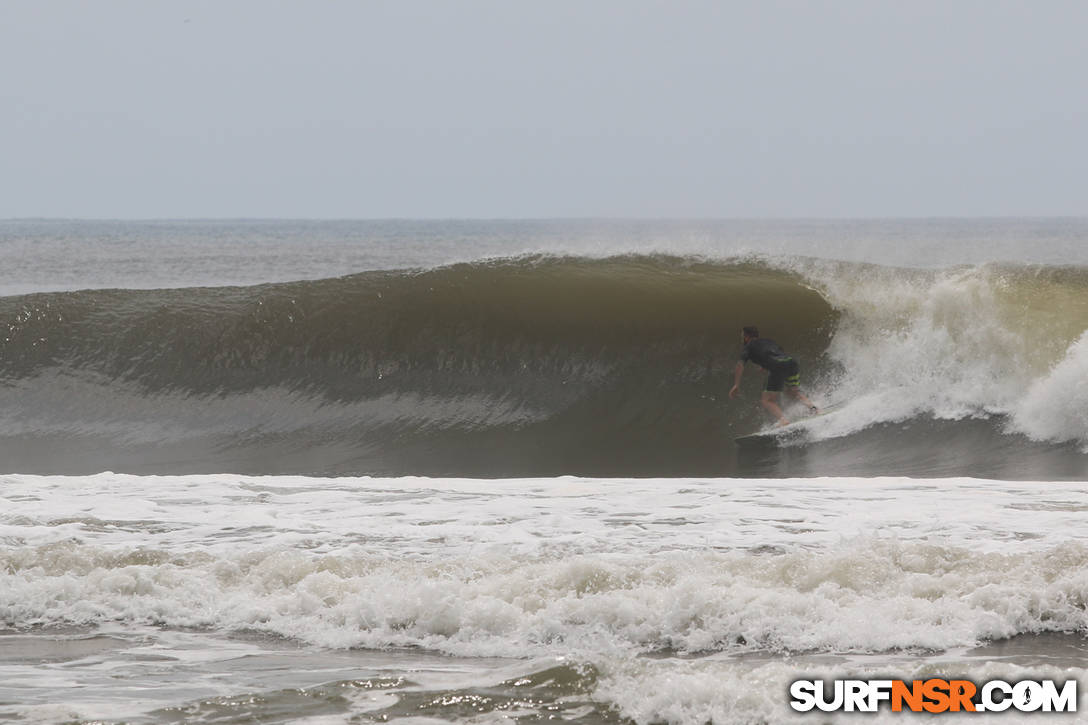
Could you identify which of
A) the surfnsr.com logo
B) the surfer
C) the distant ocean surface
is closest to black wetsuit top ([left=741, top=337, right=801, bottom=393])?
the surfer

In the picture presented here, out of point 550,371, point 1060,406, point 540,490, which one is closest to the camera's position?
point 540,490

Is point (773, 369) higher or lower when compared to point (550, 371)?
higher

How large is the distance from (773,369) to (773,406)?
357mm

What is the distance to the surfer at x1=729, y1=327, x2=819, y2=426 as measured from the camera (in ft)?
36.6

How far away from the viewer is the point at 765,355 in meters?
11.3

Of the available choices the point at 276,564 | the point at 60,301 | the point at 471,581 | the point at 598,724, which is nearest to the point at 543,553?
the point at 471,581

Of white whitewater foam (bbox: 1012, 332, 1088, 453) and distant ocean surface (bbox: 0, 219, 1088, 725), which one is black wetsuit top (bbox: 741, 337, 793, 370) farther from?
white whitewater foam (bbox: 1012, 332, 1088, 453)

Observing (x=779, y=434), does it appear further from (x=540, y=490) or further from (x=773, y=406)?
(x=540, y=490)

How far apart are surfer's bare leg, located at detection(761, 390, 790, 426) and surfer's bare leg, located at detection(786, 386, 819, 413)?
17 centimetres

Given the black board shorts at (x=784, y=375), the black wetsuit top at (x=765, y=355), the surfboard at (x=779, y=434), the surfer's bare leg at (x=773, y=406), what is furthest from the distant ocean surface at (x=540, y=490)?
the black wetsuit top at (x=765, y=355)

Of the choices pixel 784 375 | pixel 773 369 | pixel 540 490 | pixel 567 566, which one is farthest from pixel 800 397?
pixel 567 566

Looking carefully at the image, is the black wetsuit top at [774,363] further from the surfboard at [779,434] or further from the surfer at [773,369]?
the surfboard at [779,434]

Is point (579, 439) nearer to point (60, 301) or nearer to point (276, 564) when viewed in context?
point (276, 564)

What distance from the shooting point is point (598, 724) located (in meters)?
4.12
